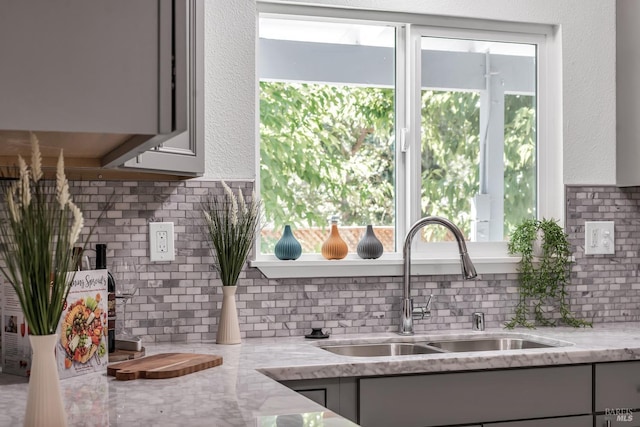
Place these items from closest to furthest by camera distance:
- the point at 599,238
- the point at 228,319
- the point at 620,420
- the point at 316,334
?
the point at 620,420 → the point at 228,319 → the point at 316,334 → the point at 599,238

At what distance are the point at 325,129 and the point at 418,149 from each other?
0.36m

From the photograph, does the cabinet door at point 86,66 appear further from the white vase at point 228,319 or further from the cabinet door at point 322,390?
the white vase at point 228,319

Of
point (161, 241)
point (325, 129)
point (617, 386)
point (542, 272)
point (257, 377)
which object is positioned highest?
point (325, 129)

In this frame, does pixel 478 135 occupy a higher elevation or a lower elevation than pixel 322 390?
higher

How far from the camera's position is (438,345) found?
2945 mm

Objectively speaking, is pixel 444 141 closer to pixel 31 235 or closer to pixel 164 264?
pixel 164 264

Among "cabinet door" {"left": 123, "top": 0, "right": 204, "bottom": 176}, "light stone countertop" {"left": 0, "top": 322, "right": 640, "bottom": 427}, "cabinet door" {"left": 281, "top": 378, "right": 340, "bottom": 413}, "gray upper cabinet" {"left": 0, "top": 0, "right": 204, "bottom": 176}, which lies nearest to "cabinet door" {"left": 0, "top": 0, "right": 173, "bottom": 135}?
"gray upper cabinet" {"left": 0, "top": 0, "right": 204, "bottom": 176}

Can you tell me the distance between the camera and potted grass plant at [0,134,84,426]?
1321 millimetres

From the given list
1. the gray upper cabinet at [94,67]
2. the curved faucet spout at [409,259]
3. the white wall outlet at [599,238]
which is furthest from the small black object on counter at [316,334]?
the gray upper cabinet at [94,67]

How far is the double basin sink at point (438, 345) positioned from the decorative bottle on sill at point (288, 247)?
34 centimetres

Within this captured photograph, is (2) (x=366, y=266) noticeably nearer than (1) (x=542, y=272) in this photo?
Yes

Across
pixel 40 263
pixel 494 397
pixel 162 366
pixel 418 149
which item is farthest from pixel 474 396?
pixel 40 263

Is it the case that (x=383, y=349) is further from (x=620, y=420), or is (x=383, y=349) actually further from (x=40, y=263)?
(x=40, y=263)

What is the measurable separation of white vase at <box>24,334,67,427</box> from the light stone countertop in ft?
0.55
